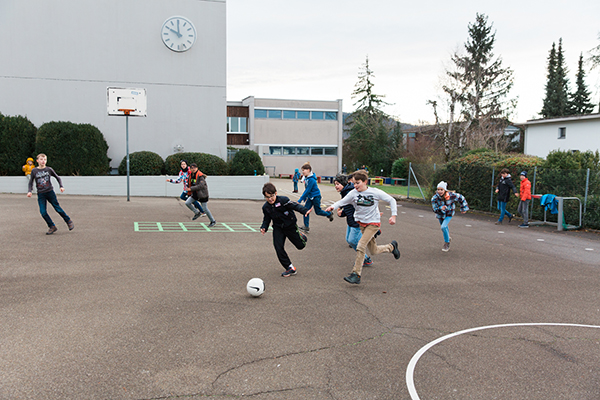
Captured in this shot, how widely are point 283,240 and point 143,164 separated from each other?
619 inches

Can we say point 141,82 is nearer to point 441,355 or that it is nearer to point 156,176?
point 156,176

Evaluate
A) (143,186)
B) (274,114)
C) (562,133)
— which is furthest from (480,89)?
(143,186)

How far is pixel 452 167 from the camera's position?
22016mm

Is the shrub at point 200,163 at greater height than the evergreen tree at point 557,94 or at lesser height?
lesser

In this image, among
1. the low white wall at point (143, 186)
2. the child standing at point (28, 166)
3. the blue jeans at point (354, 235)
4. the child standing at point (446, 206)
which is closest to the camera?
the blue jeans at point (354, 235)

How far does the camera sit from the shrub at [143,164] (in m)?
21.6

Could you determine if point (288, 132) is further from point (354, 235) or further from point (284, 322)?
point (284, 322)

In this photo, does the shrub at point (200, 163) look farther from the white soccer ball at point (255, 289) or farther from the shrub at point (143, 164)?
the white soccer ball at point (255, 289)

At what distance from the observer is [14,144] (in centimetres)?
2036

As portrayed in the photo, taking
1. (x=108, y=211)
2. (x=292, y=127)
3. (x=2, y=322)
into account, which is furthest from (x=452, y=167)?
(x=292, y=127)

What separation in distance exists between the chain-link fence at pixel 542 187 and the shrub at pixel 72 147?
16.0 m

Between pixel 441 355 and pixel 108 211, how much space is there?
1278cm

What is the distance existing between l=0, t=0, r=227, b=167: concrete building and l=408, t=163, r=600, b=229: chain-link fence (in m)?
12.3

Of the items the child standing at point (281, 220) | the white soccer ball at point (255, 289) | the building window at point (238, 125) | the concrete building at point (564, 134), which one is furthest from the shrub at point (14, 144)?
the concrete building at point (564, 134)
